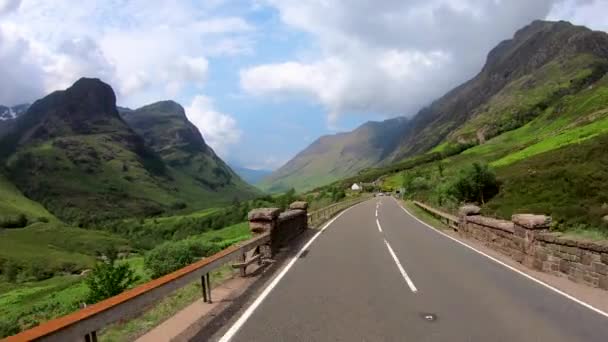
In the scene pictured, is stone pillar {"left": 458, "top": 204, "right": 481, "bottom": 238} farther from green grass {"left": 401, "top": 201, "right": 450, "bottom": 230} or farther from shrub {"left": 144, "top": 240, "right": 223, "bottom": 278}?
shrub {"left": 144, "top": 240, "right": 223, "bottom": 278}

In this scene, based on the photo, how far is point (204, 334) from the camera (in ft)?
22.9

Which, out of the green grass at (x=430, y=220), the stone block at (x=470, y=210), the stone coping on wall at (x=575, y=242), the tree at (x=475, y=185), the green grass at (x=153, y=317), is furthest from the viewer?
the tree at (x=475, y=185)

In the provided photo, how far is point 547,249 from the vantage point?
13.3 meters

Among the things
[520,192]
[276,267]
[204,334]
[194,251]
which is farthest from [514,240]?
[520,192]

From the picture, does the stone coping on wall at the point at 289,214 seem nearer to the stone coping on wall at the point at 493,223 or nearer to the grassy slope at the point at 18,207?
the stone coping on wall at the point at 493,223

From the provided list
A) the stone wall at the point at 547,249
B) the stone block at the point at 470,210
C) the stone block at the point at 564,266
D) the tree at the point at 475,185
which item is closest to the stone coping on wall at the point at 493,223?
the stone wall at the point at 547,249

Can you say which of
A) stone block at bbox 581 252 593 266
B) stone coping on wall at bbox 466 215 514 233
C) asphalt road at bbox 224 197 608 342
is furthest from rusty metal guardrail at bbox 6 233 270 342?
stone coping on wall at bbox 466 215 514 233

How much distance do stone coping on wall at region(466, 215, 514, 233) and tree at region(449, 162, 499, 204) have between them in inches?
1395

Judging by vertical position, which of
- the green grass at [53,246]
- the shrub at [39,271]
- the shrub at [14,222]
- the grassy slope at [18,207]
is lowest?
the shrub at [39,271]

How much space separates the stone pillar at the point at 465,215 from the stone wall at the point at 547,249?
3268mm

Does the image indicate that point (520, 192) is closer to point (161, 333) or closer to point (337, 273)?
point (337, 273)

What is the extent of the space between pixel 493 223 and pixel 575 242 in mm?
6211

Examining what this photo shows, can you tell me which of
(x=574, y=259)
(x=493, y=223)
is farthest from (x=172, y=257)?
(x=574, y=259)

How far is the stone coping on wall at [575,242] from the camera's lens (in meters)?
10.9
